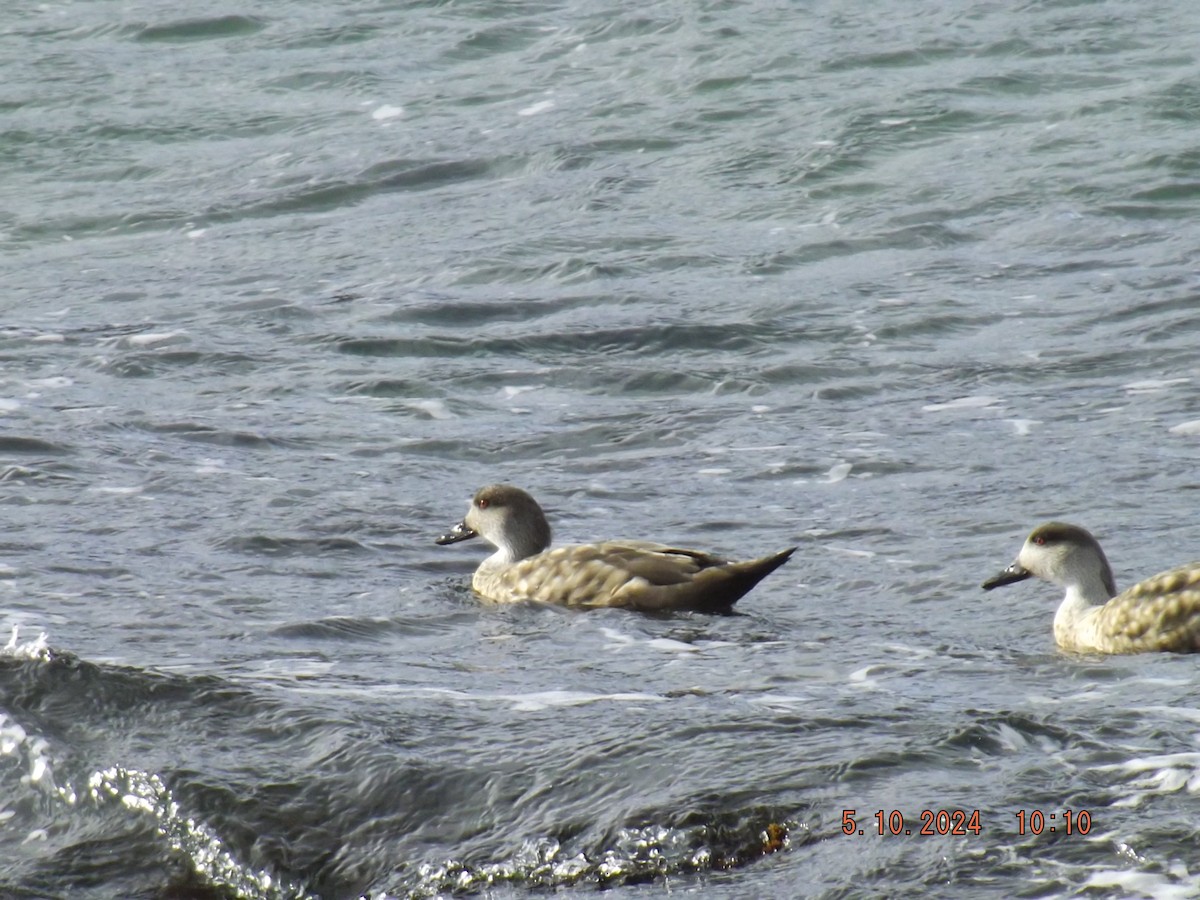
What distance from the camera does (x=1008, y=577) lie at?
9.57 metres

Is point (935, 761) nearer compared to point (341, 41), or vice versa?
point (935, 761)

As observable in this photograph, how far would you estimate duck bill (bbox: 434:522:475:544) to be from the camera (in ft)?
35.4

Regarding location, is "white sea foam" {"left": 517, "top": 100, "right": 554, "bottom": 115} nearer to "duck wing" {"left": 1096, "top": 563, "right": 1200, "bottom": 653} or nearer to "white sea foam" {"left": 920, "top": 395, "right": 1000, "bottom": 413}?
"white sea foam" {"left": 920, "top": 395, "right": 1000, "bottom": 413}

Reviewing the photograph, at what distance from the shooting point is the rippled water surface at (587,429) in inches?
238

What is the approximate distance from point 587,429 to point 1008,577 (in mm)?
4162

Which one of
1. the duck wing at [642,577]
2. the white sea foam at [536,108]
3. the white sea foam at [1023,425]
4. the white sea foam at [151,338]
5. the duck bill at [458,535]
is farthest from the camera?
the white sea foam at [536,108]

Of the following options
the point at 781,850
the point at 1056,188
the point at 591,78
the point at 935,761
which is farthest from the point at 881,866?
the point at 591,78

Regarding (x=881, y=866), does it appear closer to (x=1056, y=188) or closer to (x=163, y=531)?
(x=163, y=531)

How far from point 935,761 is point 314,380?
892 centimetres

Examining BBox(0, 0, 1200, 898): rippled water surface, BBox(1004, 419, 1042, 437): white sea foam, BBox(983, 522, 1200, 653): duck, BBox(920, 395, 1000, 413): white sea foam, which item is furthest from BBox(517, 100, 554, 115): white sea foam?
BBox(983, 522, 1200, 653): duck

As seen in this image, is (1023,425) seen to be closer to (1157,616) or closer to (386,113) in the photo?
(1157,616)

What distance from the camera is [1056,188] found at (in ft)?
62.0

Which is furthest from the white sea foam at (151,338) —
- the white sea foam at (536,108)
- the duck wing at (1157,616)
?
the duck wing at (1157,616)

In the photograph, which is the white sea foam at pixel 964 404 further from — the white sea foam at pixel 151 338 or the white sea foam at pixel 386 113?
the white sea foam at pixel 386 113
